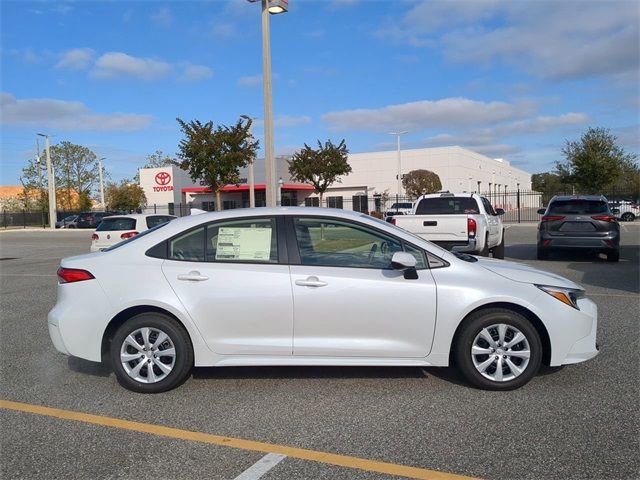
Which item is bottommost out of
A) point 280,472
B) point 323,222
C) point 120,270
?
point 280,472

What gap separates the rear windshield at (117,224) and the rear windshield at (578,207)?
11680mm

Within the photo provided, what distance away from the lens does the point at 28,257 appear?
20125 mm

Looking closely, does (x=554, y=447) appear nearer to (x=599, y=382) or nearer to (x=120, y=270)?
(x=599, y=382)

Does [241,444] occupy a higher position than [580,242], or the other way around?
[580,242]

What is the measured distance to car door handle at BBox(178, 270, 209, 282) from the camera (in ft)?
15.9

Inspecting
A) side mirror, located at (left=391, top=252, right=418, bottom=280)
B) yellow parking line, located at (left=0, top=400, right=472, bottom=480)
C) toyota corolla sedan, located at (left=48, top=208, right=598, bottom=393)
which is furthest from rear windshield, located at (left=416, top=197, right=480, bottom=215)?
yellow parking line, located at (left=0, top=400, right=472, bottom=480)

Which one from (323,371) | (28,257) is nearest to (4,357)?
(323,371)

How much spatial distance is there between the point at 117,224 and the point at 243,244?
12.8 metres

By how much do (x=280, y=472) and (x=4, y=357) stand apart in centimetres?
424

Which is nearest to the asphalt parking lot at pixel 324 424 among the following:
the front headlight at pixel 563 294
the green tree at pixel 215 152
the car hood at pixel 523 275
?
the front headlight at pixel 563 294

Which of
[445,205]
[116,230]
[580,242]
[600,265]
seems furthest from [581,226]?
[116,230]

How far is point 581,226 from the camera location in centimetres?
1332

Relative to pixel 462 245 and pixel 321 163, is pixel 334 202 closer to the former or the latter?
pixel 321 163

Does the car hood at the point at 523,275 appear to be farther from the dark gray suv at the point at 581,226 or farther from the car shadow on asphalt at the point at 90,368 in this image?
the dark gray suv at the point at 581,226
